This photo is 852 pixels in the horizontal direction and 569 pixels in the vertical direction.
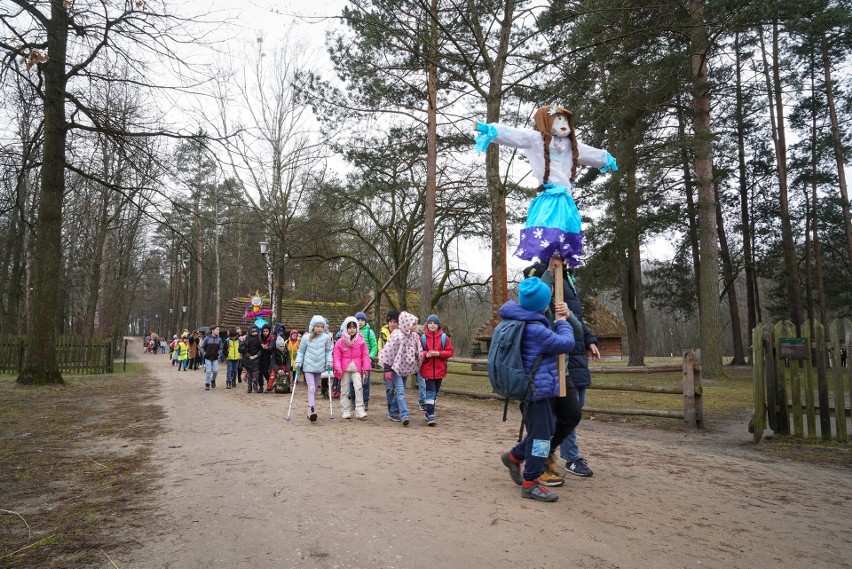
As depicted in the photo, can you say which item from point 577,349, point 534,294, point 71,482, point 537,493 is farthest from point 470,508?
point 71,482

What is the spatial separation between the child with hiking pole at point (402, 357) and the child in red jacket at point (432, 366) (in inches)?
5.9

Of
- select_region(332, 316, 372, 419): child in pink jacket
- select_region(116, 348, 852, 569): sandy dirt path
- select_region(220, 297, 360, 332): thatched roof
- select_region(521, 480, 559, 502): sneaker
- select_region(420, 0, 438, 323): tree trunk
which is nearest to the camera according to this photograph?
select_region(116, 348, 852, 569): sandy dirt path

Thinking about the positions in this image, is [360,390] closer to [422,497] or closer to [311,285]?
[422,497]

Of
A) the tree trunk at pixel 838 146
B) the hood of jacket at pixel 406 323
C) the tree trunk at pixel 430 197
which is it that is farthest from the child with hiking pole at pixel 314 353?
the tree trunk at pixel 838 146

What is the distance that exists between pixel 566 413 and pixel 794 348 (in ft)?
13.4

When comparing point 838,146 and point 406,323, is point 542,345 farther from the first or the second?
point 838,146

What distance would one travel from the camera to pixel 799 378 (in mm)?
6898

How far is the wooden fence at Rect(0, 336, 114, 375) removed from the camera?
19.8 m

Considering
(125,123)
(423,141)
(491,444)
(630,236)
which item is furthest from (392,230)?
(491,444)

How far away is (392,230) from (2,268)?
20.6 meters

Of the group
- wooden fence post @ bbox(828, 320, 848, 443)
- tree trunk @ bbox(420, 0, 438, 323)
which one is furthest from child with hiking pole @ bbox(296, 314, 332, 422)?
wooden fence post @ bbox(828, 320, 848, 443)

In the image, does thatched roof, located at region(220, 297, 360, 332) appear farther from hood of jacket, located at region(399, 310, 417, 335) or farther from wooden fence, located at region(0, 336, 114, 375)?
hood of jacket, located at region(399, 310, 417, 335)

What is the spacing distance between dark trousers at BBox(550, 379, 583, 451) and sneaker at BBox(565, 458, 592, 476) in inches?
22.4

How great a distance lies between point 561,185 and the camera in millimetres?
5520
